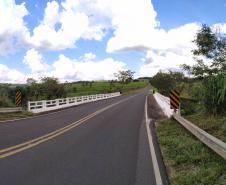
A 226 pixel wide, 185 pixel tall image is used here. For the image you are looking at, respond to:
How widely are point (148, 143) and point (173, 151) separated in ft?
6.97

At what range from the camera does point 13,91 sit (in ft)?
214

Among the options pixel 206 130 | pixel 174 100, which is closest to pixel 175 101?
pixel 174 100

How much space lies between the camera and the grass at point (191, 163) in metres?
7.35

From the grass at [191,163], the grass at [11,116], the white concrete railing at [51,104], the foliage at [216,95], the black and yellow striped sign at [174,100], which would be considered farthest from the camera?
the white concrete railing at [51,104]

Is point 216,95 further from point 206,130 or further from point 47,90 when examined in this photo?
point 47,90

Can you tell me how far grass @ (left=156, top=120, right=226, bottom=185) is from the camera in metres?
7.35

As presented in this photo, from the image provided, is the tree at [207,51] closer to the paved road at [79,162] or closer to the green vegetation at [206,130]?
the green vegetation at [206,130]

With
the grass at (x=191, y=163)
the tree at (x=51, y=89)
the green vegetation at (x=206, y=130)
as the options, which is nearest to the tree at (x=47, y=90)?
the tree at (x=51, y=89)

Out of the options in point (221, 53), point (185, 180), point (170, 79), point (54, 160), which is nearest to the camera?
point (185, 180)

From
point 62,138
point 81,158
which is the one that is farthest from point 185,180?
point 62,138

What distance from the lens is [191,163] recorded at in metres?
9.08

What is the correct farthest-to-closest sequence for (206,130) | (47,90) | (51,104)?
(47,90) → (51,104) → (206,130)

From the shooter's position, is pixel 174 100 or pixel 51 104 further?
pixel 51 104

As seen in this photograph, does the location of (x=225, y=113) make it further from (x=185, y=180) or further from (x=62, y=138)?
(x=185, y=180)
